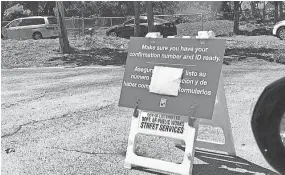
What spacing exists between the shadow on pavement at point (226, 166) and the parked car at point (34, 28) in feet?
67.0

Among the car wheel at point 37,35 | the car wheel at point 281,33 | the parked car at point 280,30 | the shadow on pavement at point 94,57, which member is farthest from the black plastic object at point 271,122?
the car wheel at point 37,35

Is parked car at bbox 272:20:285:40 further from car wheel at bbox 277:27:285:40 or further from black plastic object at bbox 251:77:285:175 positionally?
black plastic object at bbox 251:77:285:175

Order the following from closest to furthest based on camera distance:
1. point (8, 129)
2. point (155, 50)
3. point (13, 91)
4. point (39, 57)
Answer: point (155, 50), point (8, 129), point (13, 91), point (39, 57)

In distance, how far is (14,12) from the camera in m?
41.3

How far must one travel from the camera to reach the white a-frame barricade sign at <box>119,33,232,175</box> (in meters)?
3.91

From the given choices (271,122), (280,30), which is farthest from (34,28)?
(271,122)

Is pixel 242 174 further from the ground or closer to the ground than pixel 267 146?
closer to the ground

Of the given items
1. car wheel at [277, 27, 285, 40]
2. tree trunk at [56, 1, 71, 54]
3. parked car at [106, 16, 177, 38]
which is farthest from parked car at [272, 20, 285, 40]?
tree trunk at [56, 1, 71, 54]

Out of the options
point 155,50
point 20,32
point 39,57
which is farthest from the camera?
point 20,32

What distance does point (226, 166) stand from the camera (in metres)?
4.25

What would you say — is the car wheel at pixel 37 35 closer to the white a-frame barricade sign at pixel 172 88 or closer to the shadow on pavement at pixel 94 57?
the shadow on pavement at pixel 94 57

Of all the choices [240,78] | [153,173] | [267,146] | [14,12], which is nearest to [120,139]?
[153,173]

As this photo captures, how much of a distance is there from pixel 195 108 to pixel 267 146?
2.00 meters

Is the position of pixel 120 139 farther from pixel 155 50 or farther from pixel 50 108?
pixel 50 108
